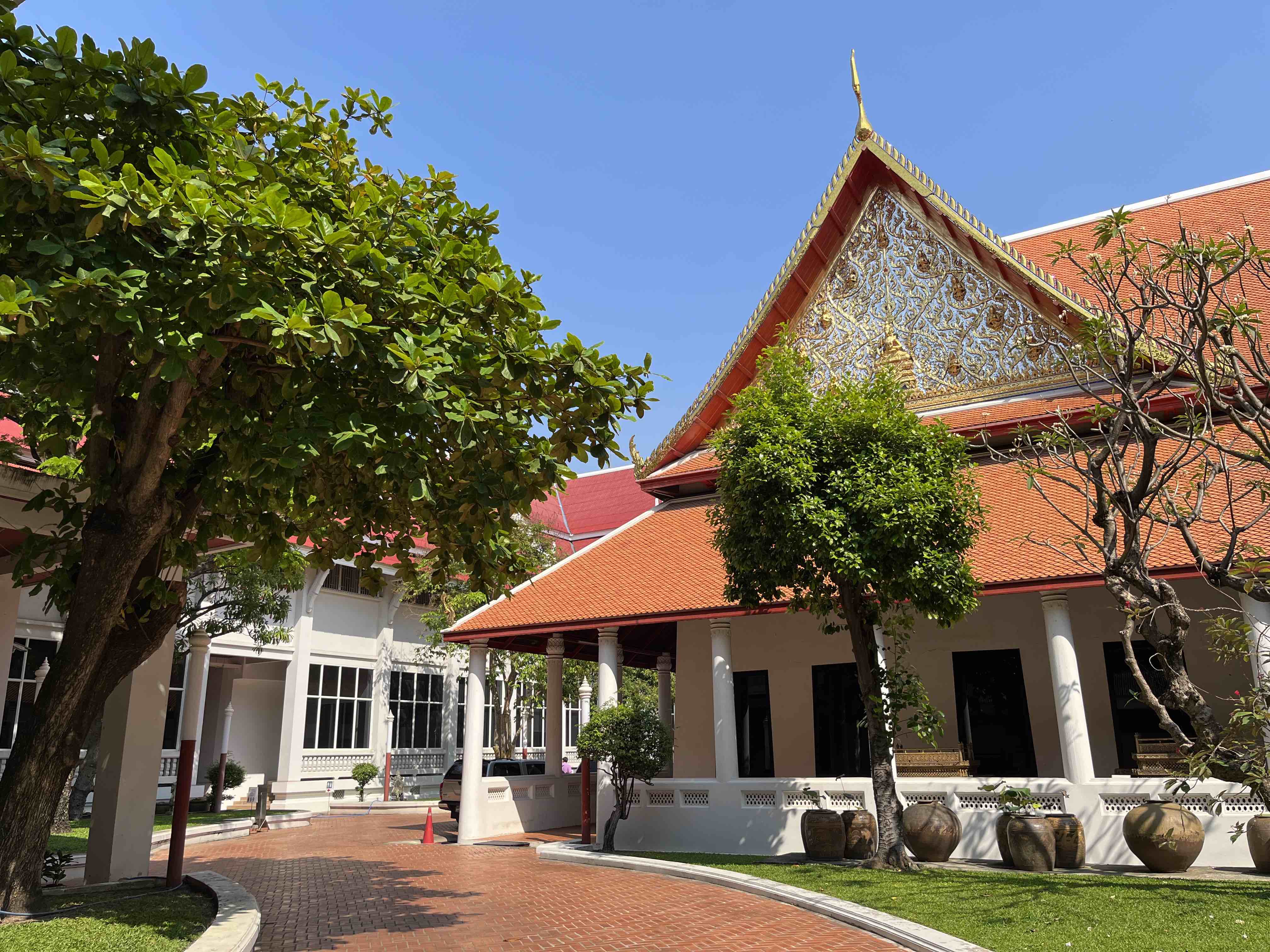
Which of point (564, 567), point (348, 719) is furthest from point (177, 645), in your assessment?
point (564, 567)

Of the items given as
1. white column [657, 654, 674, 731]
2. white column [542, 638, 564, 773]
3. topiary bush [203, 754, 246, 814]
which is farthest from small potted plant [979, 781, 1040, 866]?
topiary bush [203, 754, 246, 814]

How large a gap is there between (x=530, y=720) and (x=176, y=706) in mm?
14564

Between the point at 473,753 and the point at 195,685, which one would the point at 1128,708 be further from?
the point at 195,685

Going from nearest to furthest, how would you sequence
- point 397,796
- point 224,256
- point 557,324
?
point 224,256, point 557,324, point 397,796

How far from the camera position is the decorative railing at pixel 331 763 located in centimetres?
2555

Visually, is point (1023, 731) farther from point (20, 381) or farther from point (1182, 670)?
point (20, 381)

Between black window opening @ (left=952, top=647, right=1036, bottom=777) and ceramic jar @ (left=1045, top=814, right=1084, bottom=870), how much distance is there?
3.36 meters

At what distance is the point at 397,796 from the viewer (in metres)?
26.7

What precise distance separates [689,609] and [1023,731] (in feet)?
18.8

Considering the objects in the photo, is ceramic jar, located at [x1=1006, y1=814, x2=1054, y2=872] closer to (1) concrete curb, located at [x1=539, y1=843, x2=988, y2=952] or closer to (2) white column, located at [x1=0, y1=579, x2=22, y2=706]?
(1) concrete curb, located at [x1=539, y1=843, x2=988, y2=952]

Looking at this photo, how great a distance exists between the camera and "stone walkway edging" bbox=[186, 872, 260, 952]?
6137 millimetres

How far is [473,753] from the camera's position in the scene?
1545 centimetres

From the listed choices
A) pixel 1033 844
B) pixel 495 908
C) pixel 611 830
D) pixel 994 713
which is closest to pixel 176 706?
pixel 611 830

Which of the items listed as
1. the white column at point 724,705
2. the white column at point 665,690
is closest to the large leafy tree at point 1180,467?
the white column at point 724,705
